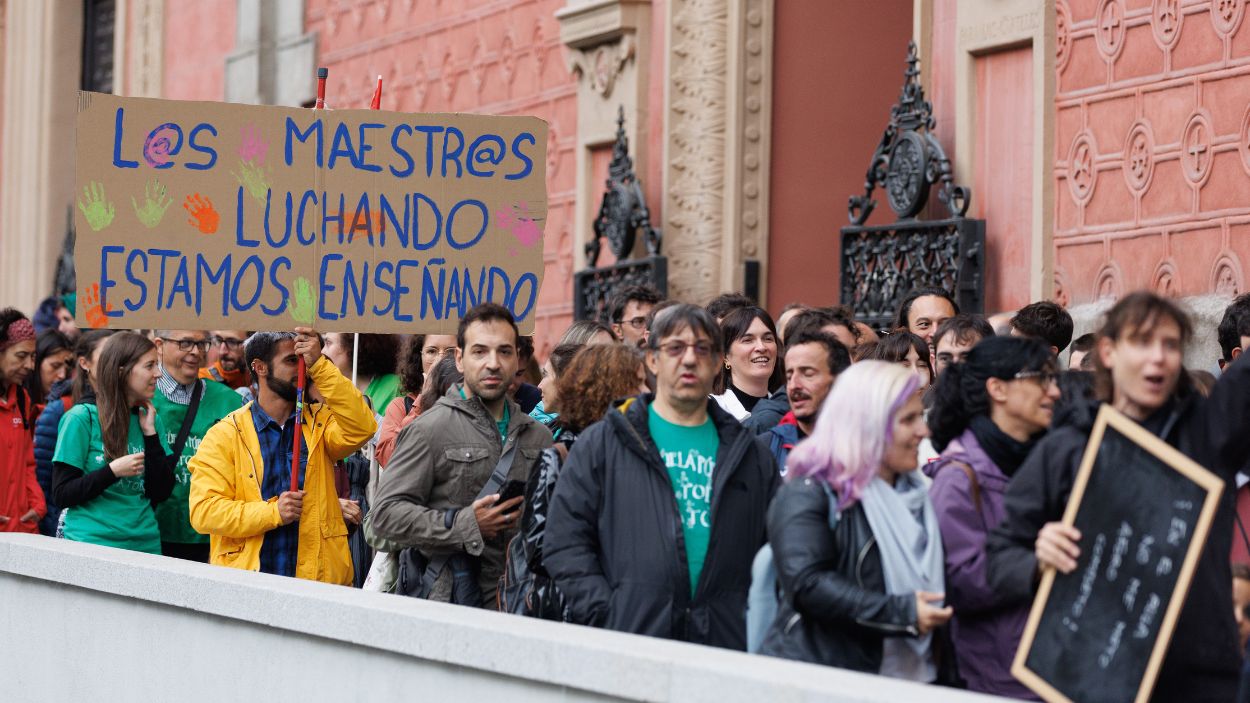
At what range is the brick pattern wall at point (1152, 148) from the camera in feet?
30.8

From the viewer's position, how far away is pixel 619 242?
1457 cm

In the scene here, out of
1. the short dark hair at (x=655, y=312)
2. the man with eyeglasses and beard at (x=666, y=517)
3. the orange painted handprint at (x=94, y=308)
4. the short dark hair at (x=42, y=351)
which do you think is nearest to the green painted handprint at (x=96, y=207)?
the orange painted handprint at (x=94, y=308)

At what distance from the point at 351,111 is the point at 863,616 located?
430cm

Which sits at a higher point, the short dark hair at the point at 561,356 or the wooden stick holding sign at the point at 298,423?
the short dark hair at the point at 561,356

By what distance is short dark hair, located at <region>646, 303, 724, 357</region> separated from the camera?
597cm

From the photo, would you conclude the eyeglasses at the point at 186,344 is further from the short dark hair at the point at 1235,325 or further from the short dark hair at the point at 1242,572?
the short dark hair at the point at 1242,572

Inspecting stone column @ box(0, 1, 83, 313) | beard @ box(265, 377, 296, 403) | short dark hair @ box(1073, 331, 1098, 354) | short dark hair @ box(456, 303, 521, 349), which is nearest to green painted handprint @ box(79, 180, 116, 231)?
beard @ box(265, 377, 296, 403)

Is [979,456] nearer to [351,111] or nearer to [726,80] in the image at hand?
[351,111]

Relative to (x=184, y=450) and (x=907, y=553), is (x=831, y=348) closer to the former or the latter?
(x=907, y=553)

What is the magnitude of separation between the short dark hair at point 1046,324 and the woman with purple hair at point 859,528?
2.90 metres

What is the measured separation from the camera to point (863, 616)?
4.86 metres

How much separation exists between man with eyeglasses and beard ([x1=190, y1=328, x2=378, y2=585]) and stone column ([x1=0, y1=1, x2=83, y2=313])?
19721 mm

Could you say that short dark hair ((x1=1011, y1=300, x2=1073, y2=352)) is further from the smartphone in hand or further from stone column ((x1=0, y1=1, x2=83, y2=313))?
stone column ((x1=0, y1=1, x2=83, y2=313))

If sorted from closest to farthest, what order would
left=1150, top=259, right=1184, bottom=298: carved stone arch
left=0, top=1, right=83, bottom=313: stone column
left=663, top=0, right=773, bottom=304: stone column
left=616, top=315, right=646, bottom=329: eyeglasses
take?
left=616, top=315, right=646, bottom=329: eyeglasses
left=1150, top=259, right=1184, bottom=298: carved stone arch
left=663, top=0, right=773, bottom=304: stone column
left=0, top=1, right=83, bottom=313: stone column
